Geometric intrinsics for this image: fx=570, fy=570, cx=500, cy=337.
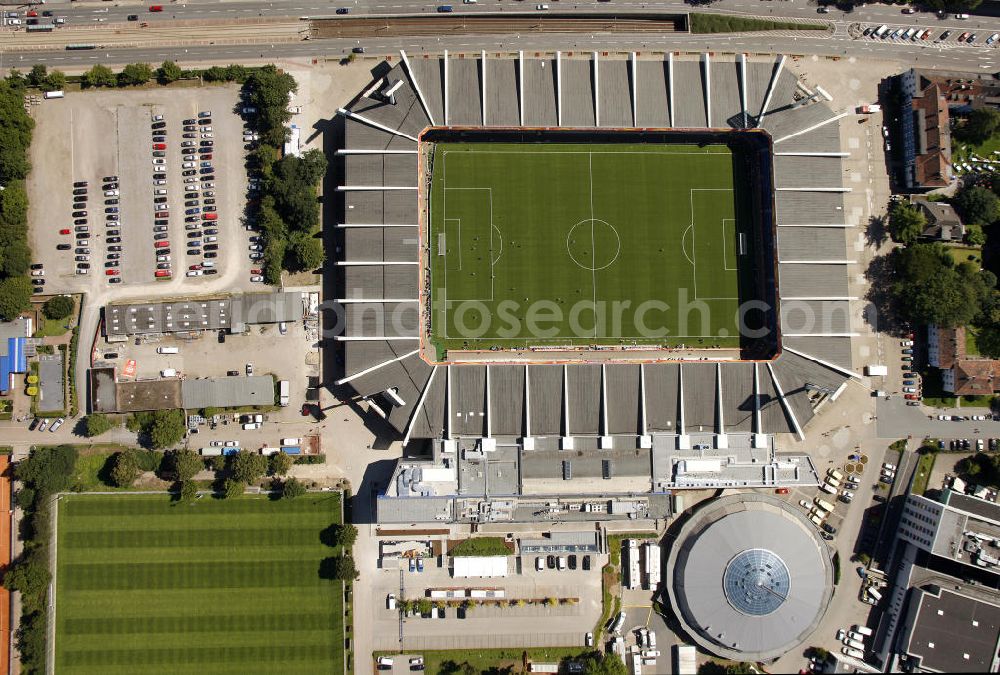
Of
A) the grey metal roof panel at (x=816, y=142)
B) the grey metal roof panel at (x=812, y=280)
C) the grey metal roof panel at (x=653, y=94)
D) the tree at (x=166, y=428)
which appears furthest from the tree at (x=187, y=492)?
the grey metal roof panel at (x=816, y=142)

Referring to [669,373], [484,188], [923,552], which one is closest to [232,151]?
[484,188]

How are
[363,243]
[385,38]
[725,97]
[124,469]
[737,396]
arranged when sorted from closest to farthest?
[124,469]
[363,243]
[737,396]
[725,97]
[385,38]

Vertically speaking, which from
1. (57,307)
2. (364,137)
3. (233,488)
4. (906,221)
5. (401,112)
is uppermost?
(401,112)

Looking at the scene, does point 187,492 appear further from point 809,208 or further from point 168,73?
point 809,208

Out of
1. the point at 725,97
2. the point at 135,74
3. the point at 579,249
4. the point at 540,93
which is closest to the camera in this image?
the point at 540,93

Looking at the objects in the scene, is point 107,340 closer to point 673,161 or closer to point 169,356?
point 169,356

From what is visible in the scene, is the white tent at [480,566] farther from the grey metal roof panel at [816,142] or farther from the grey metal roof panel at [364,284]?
the grey metal roof panel at [816,142]

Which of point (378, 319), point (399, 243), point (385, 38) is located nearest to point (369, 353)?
point (378, 319)
